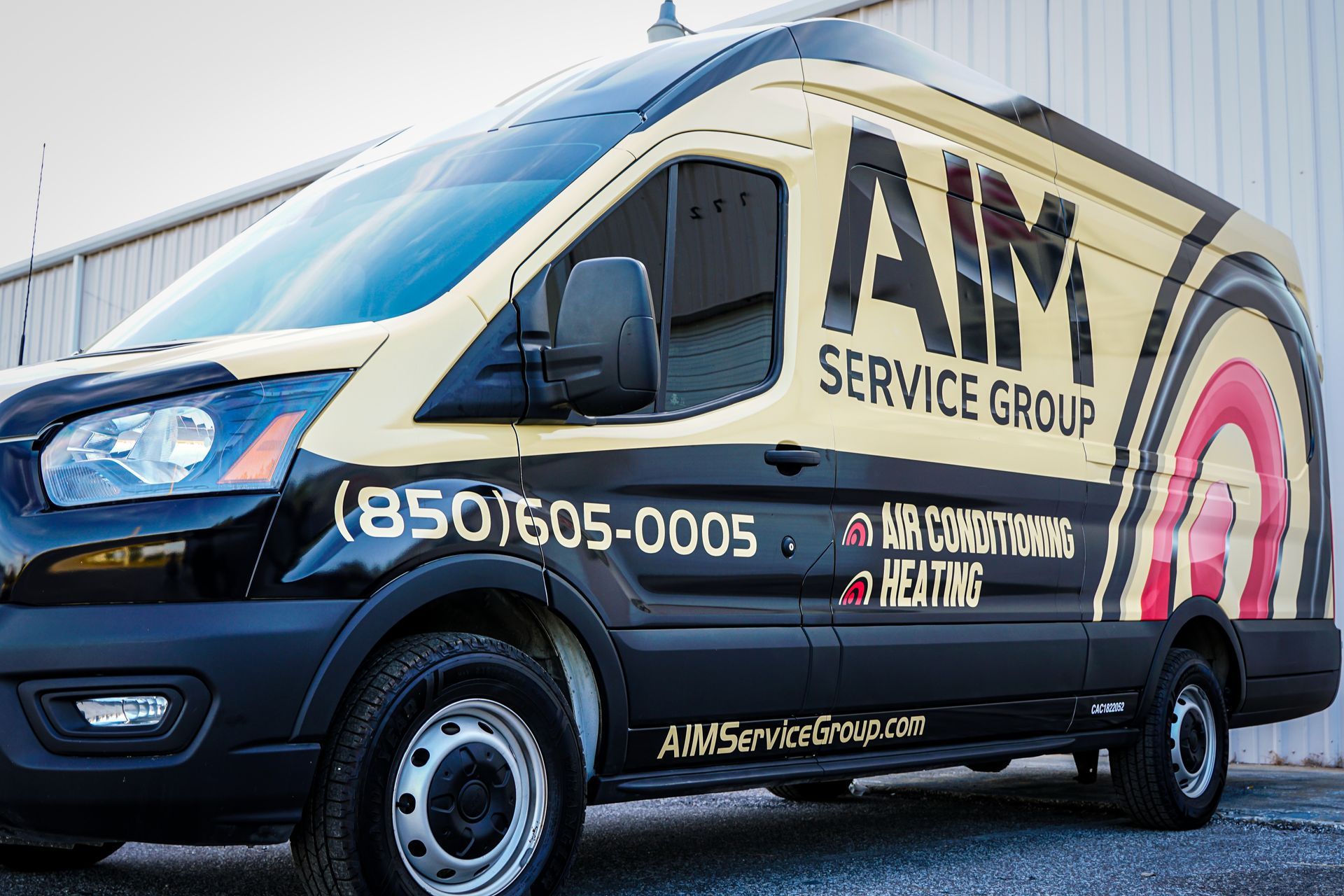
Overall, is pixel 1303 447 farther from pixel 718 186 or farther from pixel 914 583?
pixel 718 186

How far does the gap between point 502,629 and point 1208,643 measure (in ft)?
12.6

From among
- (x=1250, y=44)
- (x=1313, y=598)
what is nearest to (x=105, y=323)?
(x=1250, y=44)

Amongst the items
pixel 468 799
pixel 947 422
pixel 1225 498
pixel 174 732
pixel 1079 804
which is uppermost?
pixel 947 422

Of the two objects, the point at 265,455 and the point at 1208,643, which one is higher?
the point at 265,455

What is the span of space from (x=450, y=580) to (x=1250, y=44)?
24.8 ft

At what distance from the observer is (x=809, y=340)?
13.1ft

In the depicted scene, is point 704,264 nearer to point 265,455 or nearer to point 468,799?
point 265,455

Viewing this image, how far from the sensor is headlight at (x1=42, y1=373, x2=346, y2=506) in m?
2.74

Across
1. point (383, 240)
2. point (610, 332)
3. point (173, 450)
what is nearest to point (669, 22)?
point (383, 240)

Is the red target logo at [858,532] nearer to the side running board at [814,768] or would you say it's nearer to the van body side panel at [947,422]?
the van body side panel at [947,422]

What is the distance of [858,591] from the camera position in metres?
4.07

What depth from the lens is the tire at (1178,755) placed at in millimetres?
5422

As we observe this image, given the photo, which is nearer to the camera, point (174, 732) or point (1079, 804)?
point (174, 732)

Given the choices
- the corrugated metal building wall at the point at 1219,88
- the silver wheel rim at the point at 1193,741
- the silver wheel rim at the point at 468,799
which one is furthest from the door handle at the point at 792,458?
the corrugated metal building wall at the point at 1219,88
